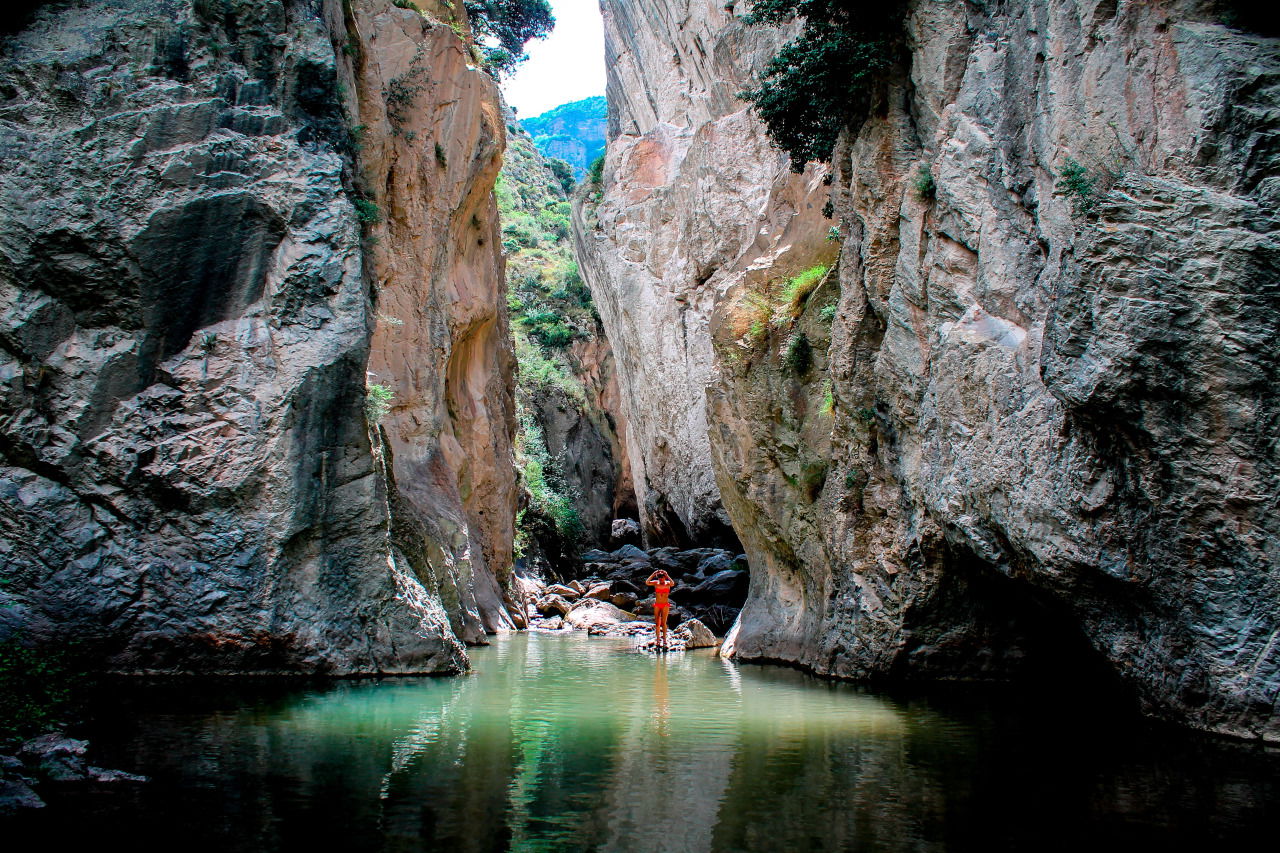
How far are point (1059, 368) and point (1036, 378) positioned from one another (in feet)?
3.92

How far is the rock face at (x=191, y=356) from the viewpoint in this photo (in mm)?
11430

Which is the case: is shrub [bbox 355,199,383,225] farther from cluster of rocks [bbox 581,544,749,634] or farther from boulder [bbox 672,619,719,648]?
cluster of rocks [bbox 581,544,749,634]

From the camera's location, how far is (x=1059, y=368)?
873 centimetres

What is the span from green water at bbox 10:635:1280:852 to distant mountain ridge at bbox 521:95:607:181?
145 metres

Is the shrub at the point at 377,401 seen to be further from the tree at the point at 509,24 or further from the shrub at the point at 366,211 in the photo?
the tree at the point at 509,24

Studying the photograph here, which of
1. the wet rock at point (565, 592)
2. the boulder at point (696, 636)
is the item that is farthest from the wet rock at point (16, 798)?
the wet rock at point (565, 592)

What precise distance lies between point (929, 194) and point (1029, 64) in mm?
2382

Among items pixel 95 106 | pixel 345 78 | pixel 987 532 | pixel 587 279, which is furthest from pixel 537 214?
pixel 987 532

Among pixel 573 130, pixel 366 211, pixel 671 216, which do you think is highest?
pixel 573 130

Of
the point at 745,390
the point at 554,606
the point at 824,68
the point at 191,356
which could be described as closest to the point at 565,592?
the point at 554,606

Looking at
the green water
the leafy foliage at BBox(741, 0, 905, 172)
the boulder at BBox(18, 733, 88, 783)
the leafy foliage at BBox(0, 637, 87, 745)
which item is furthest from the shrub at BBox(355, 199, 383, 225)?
the boulder at BBox(18, 733, 88, 783)

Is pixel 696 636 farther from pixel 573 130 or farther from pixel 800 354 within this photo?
pixel 573 130

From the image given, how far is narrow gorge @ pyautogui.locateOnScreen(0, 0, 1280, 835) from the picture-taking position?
765cm

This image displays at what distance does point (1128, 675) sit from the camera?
29.6 ft
